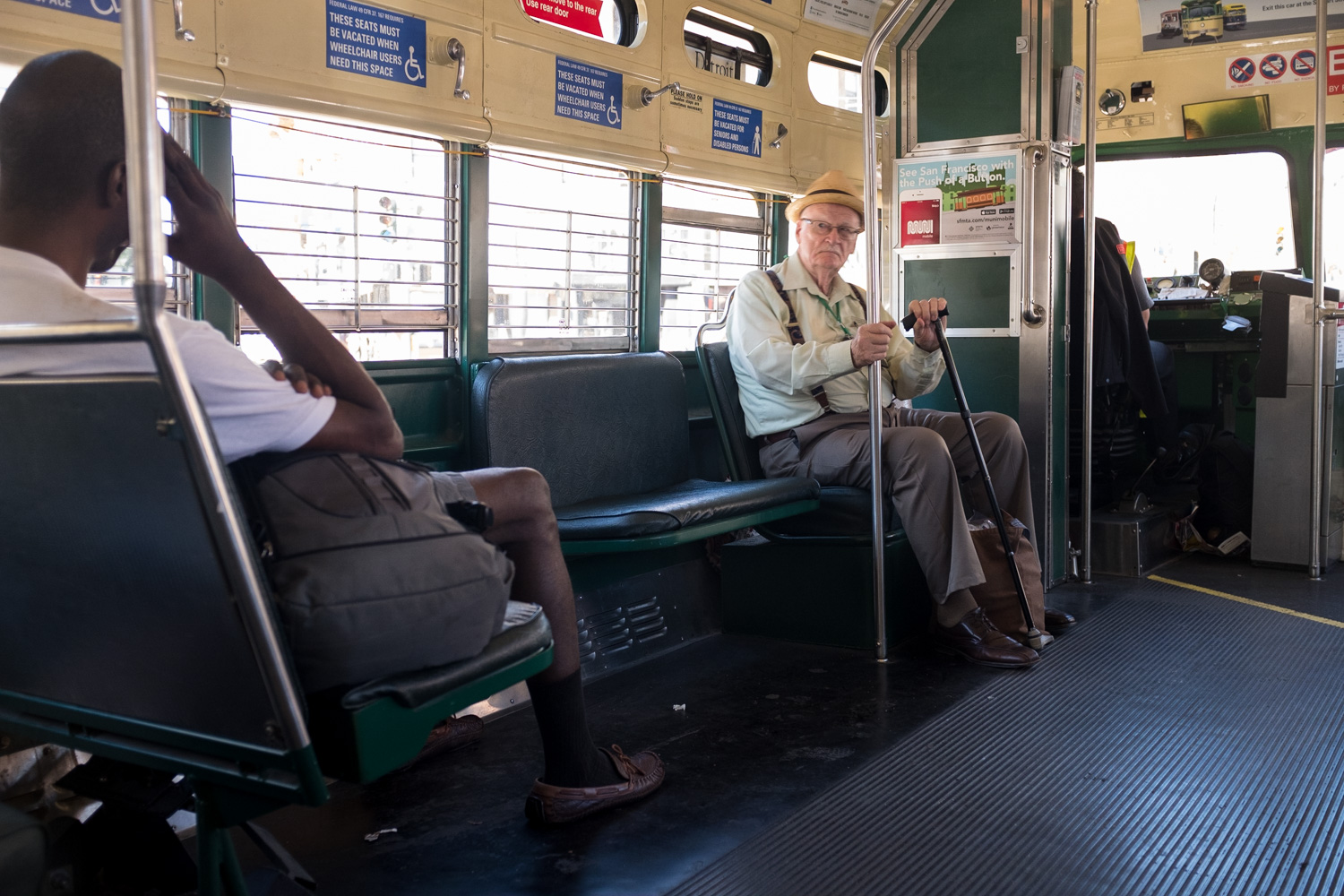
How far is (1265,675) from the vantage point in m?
3.69

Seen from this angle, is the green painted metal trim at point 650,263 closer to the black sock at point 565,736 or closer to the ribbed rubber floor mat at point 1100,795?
the ribbed rubber floor mat at point 1100,795

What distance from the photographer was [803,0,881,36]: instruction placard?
4.85 meters

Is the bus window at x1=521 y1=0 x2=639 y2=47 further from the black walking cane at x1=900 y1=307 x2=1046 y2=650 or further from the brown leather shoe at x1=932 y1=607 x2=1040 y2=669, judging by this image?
the brown leather shoe at x1=932 y1=607 x2=1040 y2=669

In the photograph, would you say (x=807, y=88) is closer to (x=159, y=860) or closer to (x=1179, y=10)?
(x=1179, y=10)

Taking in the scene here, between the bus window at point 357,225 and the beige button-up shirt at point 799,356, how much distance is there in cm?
117

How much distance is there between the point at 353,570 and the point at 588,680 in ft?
7.12

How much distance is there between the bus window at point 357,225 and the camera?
3018mm

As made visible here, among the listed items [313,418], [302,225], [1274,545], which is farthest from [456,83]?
[1274,545]

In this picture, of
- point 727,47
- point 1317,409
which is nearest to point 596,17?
point 727,47

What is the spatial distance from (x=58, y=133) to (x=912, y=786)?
2.32 m

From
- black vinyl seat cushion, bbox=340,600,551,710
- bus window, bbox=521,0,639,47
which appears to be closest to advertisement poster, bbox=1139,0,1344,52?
bus window, bbox=521,0,639,47

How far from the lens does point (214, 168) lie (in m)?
2.87

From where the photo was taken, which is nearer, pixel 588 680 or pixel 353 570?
pixel 353 570

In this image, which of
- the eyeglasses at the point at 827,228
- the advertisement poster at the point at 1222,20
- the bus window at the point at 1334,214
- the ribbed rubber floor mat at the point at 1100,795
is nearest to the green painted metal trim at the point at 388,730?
the ribbed rubber floor mat at the point at 1100,795
